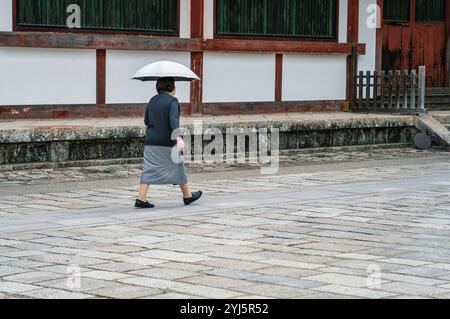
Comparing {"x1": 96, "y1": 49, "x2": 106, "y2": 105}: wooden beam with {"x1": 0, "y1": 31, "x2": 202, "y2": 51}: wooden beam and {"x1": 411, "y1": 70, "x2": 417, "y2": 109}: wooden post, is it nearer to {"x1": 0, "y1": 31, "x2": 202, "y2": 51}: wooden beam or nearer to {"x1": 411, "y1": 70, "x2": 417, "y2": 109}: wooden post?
{"x1": 0, "y1": 31, "x2": 202, "y2": 51}: wooden beam

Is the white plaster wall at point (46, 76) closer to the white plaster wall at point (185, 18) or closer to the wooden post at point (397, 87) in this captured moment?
the white plaster wall at point (185, 18)

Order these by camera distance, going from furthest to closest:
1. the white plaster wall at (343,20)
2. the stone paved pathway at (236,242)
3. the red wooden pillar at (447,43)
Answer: the red wooden pillar at (447,43) → the white plaster wall at (343,20) → the stone paved pathway at (236,242)

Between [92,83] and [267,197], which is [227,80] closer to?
[92,83]

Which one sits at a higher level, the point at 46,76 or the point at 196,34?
the point at 196,34

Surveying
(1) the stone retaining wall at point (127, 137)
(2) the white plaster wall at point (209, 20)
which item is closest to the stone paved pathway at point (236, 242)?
(1) the stone retaining wall at point (127, 137)

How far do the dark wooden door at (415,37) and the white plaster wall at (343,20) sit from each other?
111 cm

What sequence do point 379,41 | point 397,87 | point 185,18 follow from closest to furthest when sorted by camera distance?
point 185,18 → point 397,87 → point 379,41

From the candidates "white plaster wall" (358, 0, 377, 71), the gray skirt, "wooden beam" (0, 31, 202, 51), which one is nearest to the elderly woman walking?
the gray skirt

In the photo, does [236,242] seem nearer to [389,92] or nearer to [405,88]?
[405,88]

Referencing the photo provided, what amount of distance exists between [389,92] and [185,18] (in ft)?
13.6

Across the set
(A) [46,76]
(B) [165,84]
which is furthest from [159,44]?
(B) [165,84]

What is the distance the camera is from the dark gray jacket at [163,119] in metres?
11.5

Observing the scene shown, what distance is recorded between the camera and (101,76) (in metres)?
16.6

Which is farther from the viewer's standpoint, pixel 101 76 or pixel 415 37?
pixel 415 37
